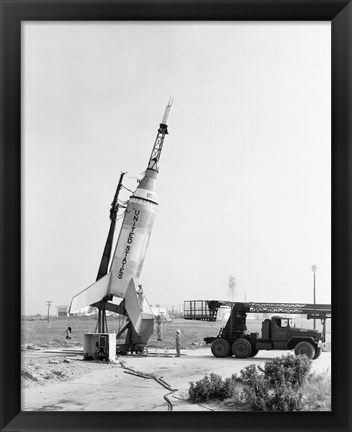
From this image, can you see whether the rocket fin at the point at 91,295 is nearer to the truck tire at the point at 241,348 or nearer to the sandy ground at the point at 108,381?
the sandy ground at the point at 108,381

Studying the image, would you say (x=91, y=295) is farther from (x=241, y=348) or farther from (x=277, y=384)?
(x=277, y=384)

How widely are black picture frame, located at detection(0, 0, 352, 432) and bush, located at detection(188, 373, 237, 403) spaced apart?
1009 mm

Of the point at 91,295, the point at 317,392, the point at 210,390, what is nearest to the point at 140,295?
the point at 91,295

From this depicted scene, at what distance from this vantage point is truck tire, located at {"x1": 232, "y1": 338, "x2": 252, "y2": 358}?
11219 millimetres

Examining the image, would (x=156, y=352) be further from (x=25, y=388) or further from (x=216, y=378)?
(x=25, y=388)

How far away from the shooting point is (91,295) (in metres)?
10.2

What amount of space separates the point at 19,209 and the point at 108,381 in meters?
2.90

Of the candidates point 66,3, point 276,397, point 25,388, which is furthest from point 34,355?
point 66,3

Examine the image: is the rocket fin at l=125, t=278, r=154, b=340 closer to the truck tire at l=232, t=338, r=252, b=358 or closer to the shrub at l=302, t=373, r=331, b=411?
the truck tire at l=232, t=338, r=252, b=358

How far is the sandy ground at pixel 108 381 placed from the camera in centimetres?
674

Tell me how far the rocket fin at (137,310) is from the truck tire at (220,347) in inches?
49.9

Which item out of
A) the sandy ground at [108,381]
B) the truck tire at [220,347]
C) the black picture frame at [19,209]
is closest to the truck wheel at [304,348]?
the sandy ground at [108,381]

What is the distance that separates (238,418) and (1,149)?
3459 mm

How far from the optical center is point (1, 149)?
601 cm
